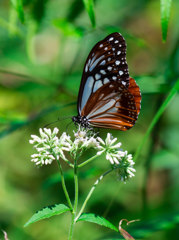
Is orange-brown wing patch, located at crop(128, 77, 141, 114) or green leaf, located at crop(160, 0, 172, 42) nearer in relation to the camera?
green leaf, located at crop(160, 0, 172, 42)

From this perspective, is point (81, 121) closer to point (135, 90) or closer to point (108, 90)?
point (108, 90)

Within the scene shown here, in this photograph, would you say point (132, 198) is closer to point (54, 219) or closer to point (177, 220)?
point (54, 219)

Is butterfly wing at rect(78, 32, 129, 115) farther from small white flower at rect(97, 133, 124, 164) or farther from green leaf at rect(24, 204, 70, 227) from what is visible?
green leaf at rect(24, 204, 70, 227)

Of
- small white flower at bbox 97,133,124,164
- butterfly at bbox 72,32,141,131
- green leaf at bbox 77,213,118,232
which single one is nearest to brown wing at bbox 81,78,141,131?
butterfly at bbox 72,32,141,131

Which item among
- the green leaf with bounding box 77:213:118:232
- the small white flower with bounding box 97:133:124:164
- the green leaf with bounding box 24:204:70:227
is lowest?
the green leaf with bounding box 77:213:118:232

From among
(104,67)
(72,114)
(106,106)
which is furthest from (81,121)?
(72,114)

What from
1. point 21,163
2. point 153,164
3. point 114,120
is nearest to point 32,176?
point 21,163

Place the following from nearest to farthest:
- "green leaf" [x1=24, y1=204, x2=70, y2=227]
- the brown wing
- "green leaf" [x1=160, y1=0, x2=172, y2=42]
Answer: "green leaf" [x1=24, y1=204, x2=70, y2=227], "green leaf" [x1=160, y1=0, x2=172, y2=42], the brown wing

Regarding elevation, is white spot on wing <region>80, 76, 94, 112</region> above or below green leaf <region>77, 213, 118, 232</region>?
above

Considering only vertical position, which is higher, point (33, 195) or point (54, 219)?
point (33, 195)
